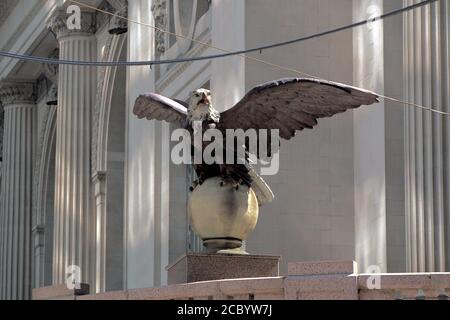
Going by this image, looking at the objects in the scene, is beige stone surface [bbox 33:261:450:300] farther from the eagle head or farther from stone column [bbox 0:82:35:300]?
stone column [bbox 0:82:35:300]

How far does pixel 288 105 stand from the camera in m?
15.5

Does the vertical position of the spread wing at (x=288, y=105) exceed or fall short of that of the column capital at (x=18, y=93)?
it falls short

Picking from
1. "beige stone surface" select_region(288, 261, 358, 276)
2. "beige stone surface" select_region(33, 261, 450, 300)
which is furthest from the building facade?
"beige stone surface" select_region(288, 261, 358, 276)

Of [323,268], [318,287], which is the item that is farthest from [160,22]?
[318,287]

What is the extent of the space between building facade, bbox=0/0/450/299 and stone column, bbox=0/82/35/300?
5cm

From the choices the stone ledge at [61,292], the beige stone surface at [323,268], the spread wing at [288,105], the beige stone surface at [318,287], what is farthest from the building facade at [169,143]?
the beige stone surface at [323,268]

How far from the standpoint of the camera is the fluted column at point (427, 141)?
19.9 metres

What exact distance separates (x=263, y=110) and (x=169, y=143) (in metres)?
14.7

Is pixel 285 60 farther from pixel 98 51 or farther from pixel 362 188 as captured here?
pixel 98 51

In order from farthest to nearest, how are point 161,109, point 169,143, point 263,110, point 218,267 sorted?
point 169,143 → point 161,109 → point 263,110 → point 218,267

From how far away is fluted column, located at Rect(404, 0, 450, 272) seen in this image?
19875mm

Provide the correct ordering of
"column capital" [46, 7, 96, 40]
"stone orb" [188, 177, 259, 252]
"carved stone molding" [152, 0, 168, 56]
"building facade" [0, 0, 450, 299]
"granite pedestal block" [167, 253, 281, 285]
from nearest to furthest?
1. "stone orb" [188, 177, 259, 252]
2. "granite pedestal block" [167, 253, 281, 285]
3. "building facade" [0, 0, 450, 299]
4. "carved stone molding" [152, 0, 168, 56]
5. "column capital" [46, 7, 96, 40]

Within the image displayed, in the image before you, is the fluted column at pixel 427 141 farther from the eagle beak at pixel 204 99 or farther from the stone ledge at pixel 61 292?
the eagle beak at pixel 204 99

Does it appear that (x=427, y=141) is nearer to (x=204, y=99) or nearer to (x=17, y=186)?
(x=204, y=99)
